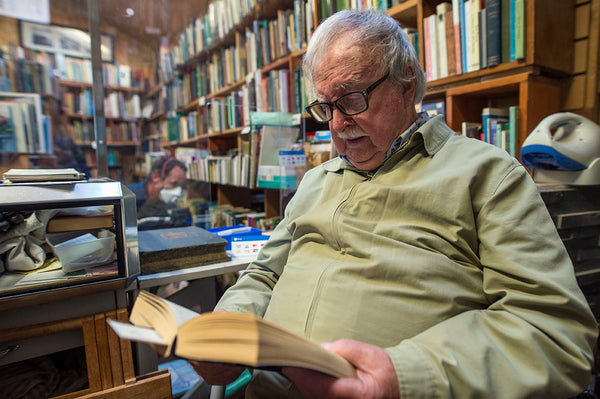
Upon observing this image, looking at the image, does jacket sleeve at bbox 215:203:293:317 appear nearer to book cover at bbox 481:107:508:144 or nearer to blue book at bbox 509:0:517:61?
book cover at bbox 481:107:508:144

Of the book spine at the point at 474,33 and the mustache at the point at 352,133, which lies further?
the book spine at the point at 474,33

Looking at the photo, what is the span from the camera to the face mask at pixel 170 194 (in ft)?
8.45

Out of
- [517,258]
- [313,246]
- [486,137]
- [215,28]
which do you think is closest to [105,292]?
[313,246]

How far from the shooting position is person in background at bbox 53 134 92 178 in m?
2.16

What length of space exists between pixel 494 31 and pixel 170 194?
226cm

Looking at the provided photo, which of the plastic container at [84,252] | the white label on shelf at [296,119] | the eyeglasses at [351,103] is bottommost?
the plastic container at [84,252]

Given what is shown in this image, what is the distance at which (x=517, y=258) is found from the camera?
63 cm

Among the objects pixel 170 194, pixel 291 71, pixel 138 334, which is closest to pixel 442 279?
pixel 138 334

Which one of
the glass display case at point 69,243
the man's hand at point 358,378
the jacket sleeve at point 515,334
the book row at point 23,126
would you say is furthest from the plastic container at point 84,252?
the book row at point 23,126

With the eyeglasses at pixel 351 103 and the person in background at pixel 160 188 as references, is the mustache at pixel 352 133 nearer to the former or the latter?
the eyeglasses at pixel 351 103

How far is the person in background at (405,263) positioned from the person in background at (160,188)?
1710mm

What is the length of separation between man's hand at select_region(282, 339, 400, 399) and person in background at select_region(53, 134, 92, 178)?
84.5 inches

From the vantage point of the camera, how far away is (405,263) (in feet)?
2.37

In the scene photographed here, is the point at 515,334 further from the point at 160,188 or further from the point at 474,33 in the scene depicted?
the point at 160,188
